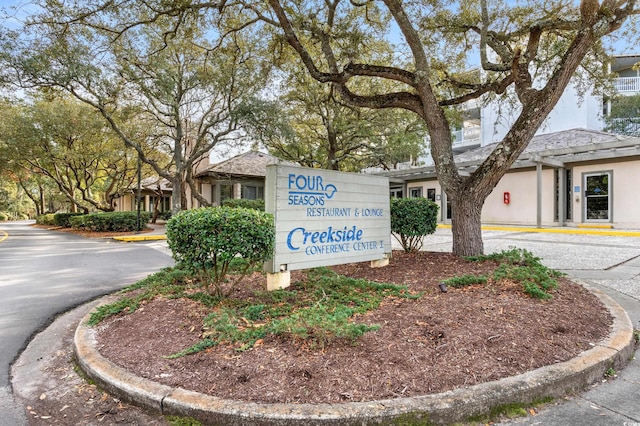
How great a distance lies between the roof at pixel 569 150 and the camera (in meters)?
12.1

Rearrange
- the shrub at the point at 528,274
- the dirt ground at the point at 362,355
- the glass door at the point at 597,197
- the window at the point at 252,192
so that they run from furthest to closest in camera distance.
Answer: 1. the window at the point at 252,192
2. the glass door at the point at 597,197
3. the shrub at the point at 528,274
4. the dirt ground at the point at 362,355

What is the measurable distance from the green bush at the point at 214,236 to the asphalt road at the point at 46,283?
1664 mm

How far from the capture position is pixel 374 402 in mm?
2107

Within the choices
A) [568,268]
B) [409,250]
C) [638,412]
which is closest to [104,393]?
[638,412]

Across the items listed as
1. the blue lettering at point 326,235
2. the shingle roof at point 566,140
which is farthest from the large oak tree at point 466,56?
the shingle roof at point 566,140

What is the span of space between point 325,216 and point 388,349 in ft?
7.97

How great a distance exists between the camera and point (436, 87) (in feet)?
26.9

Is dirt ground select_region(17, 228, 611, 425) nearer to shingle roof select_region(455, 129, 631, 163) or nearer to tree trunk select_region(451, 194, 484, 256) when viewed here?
tree trunk select_region(451, 194, 484, 256)

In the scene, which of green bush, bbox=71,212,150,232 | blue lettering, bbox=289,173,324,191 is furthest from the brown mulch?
green bush, bbox=71,212,150,232

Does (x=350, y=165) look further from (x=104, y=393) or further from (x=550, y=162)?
(x=104, y=393)

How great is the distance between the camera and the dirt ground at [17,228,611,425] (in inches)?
89.7

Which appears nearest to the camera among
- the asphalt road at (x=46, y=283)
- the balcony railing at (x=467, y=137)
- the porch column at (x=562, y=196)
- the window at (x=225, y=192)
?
the asphalt road at (x=46, y=283)

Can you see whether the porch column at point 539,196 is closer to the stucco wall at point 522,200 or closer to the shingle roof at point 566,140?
the shingle roof at point 566,140

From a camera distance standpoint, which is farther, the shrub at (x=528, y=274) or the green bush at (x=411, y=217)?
the green bush at (x=411, y=217)
